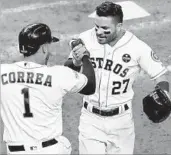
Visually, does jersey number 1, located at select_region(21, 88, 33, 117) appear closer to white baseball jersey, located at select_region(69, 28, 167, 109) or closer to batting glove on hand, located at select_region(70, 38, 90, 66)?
batting glove on hand, located at select_region(70, 38, 90, 66)

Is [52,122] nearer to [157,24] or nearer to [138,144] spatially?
[138,144]

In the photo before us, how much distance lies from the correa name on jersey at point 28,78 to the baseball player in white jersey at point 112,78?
95 cm

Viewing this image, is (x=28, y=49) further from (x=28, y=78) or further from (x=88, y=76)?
(x=88, y=76)

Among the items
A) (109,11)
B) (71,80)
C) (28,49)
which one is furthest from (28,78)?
(109,11)

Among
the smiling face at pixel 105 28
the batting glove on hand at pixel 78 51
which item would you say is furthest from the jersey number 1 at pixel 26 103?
the smiling face at pixel 105 28

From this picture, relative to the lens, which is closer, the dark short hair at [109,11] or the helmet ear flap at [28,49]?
the helmet ear flap at [28,49]

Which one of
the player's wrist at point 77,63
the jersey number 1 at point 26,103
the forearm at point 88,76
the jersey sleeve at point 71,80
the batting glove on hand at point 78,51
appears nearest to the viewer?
the jersey number 1 at point 26,103

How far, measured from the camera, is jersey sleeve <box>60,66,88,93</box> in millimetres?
5906

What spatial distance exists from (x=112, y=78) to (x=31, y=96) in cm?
132

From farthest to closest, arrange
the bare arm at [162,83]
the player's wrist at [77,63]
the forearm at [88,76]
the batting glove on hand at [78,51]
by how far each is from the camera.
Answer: the bare arm at [162,83] < the player's wrist at [77,63] < the batting glove on hand at [78,51] < the forearm at [88,76]

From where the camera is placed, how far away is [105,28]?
6812mm

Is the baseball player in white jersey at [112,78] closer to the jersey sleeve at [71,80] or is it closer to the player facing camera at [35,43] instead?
the jersey sleeve at [71,80]

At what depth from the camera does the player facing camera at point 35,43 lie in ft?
19.4

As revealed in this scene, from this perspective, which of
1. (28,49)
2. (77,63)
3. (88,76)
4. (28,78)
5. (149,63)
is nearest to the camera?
(28,78)
